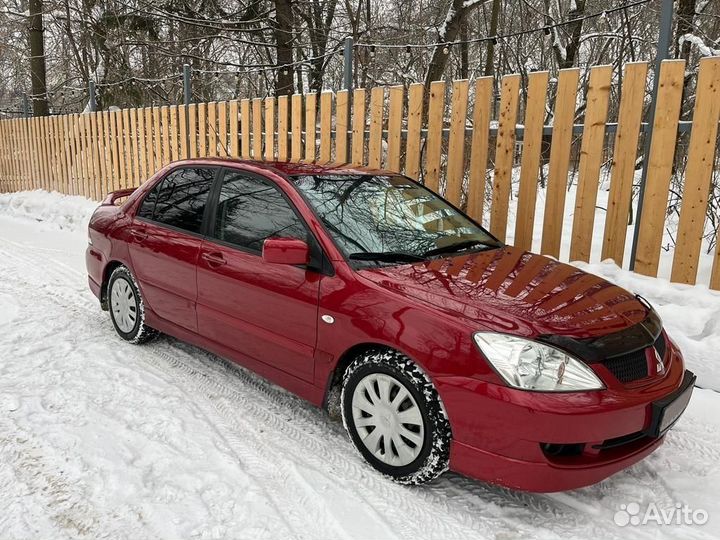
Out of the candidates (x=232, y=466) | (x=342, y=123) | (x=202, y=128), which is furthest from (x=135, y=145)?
(x=232, y=466)

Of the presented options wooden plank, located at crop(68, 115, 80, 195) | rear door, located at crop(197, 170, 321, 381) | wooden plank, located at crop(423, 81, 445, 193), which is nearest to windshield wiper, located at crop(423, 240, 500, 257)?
rear door, located at crop(197, 170, 321, 381)

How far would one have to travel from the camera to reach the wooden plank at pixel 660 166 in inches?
165

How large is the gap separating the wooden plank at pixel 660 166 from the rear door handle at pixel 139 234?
3.94 m

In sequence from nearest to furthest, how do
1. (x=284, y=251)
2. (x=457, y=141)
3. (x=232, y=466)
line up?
(x=232, y=466)
(x=284, y=251)
(x=457, y=141)

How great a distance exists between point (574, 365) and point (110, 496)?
2.19 meters

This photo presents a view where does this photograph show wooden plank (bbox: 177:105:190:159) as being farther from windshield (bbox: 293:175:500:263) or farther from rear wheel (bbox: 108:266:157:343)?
windshield (bbox: 293:175:500:263)

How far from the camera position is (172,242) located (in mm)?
3984

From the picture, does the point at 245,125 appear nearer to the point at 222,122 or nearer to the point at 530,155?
the point at 222,122

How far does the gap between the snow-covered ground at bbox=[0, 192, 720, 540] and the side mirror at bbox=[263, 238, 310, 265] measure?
104 centimetres

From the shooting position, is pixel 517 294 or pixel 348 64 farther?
pixel 348 64

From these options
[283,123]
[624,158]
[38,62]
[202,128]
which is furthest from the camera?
[38,62]

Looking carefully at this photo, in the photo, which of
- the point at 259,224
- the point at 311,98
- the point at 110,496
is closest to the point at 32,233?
the point at 311,98

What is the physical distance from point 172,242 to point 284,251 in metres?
1.42

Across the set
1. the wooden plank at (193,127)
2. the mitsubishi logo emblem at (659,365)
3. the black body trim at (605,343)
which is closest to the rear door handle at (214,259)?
the black body trim at (605,343)
